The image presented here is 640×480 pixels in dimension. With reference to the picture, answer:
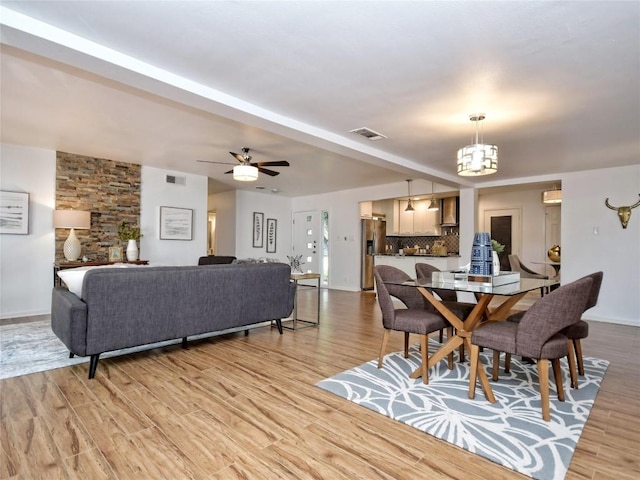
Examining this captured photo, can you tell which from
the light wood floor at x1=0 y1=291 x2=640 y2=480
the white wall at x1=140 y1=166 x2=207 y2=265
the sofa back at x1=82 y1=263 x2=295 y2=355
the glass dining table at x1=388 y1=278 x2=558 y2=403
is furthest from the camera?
the white wall at x1=140 y1=166 x2=207 y2=265

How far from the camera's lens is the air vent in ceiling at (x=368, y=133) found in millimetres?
3746

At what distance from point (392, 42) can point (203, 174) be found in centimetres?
537

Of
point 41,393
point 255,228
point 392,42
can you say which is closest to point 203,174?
point 255,228

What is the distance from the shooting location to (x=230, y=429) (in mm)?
2061

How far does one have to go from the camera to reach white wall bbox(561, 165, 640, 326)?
17.2 feet

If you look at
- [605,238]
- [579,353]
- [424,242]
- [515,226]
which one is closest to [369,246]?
[424,242]

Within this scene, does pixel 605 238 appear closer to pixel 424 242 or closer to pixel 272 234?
pixel 424 242

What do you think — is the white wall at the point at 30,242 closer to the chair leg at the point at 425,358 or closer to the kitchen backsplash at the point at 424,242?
the chair leg at the point at 425,358

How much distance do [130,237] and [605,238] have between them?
24.7 ft

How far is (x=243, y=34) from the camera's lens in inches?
82.7

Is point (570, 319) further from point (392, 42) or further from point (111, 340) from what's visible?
point (111, 340)

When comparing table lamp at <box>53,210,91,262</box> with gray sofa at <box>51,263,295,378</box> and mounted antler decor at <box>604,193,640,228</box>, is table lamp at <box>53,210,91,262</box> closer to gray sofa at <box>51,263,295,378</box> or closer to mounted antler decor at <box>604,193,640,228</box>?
gray sofa at <box>51,263,295,378</box>

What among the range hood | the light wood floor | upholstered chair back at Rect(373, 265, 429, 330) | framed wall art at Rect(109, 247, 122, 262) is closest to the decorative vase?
the range hood

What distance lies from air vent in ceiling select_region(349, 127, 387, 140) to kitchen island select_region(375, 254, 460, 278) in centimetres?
325
